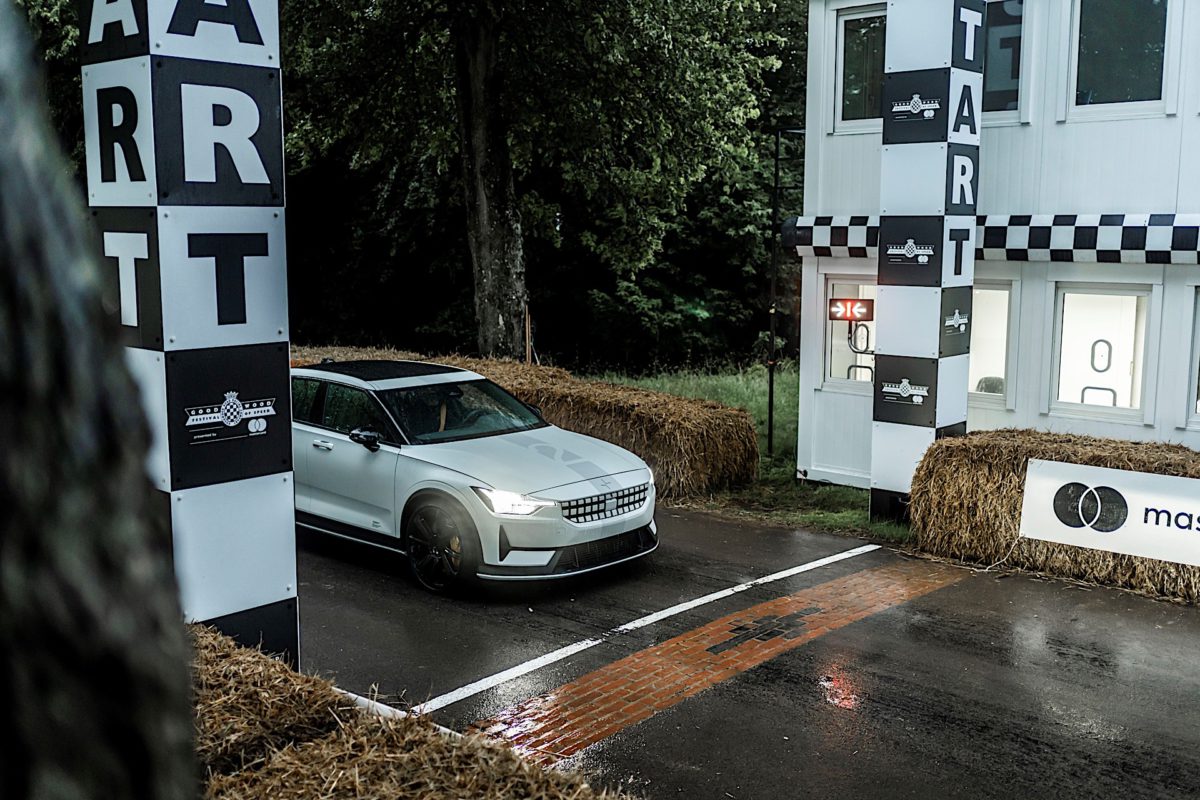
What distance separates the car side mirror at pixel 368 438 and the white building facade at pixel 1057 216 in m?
5.28

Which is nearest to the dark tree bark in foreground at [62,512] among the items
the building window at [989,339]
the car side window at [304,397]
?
the car side window at [304,397]

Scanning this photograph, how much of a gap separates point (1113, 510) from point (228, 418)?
7.45 metres

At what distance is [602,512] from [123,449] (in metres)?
9.10

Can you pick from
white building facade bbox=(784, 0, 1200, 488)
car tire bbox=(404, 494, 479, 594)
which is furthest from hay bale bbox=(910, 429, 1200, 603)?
car tire bbox=(404, 494, 479, 594)

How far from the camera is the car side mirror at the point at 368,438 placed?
Result: 33.3 feet

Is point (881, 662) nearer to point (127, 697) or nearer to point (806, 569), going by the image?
point (806, 569)

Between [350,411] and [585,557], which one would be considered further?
[350,411]

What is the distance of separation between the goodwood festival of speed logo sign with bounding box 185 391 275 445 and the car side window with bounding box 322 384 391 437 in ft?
14.0

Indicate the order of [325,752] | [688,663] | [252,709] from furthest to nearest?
[688,663]
[252,709]
[325,752]

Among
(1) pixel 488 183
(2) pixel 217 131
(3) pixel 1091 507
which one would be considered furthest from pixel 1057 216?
(2) pixel 217 131

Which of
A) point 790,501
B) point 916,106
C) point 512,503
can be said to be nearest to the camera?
point 512,503

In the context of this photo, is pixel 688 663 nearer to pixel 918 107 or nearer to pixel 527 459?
pixel 527 459

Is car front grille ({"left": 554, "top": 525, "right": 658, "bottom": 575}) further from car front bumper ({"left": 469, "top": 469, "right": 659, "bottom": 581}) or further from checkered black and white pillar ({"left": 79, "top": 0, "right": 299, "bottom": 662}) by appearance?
checkered black and white pillar ({"left": 79, "top": 0, "right": 299, "bottom": 662})

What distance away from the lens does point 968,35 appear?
11461 mm
